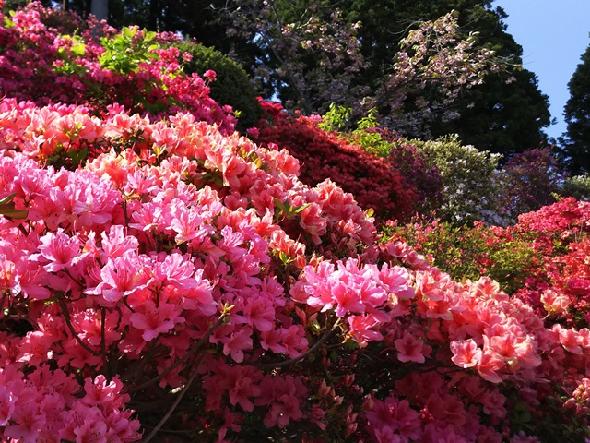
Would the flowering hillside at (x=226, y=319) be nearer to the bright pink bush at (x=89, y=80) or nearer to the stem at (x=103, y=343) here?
the stem at (x=103, y=343)

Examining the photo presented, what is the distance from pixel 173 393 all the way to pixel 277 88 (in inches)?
915

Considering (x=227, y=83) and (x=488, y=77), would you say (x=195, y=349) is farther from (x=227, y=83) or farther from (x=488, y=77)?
(x=488, y=77)

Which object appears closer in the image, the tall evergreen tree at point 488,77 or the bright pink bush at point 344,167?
the bright pink bush at point 344,167

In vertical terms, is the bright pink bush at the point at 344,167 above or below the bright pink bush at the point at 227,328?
above

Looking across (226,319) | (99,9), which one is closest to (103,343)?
(226,319)

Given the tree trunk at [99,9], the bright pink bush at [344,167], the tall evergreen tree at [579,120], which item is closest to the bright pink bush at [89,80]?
the bright pink bush at [344,167]

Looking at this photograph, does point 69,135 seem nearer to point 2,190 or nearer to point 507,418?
point 2,190

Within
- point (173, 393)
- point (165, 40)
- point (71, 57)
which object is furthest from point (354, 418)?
point (165, 40)

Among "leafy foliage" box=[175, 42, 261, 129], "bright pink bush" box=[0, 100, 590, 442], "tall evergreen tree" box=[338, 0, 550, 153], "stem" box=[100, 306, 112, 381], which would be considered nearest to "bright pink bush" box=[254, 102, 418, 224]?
"leafy foliage" box=[175, 42, 261, 129]

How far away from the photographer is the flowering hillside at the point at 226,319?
169 centimetres

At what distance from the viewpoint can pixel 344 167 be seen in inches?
288

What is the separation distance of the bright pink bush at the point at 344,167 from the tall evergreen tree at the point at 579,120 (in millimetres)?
25188

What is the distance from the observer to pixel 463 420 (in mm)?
2279

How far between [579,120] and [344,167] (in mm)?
27710
